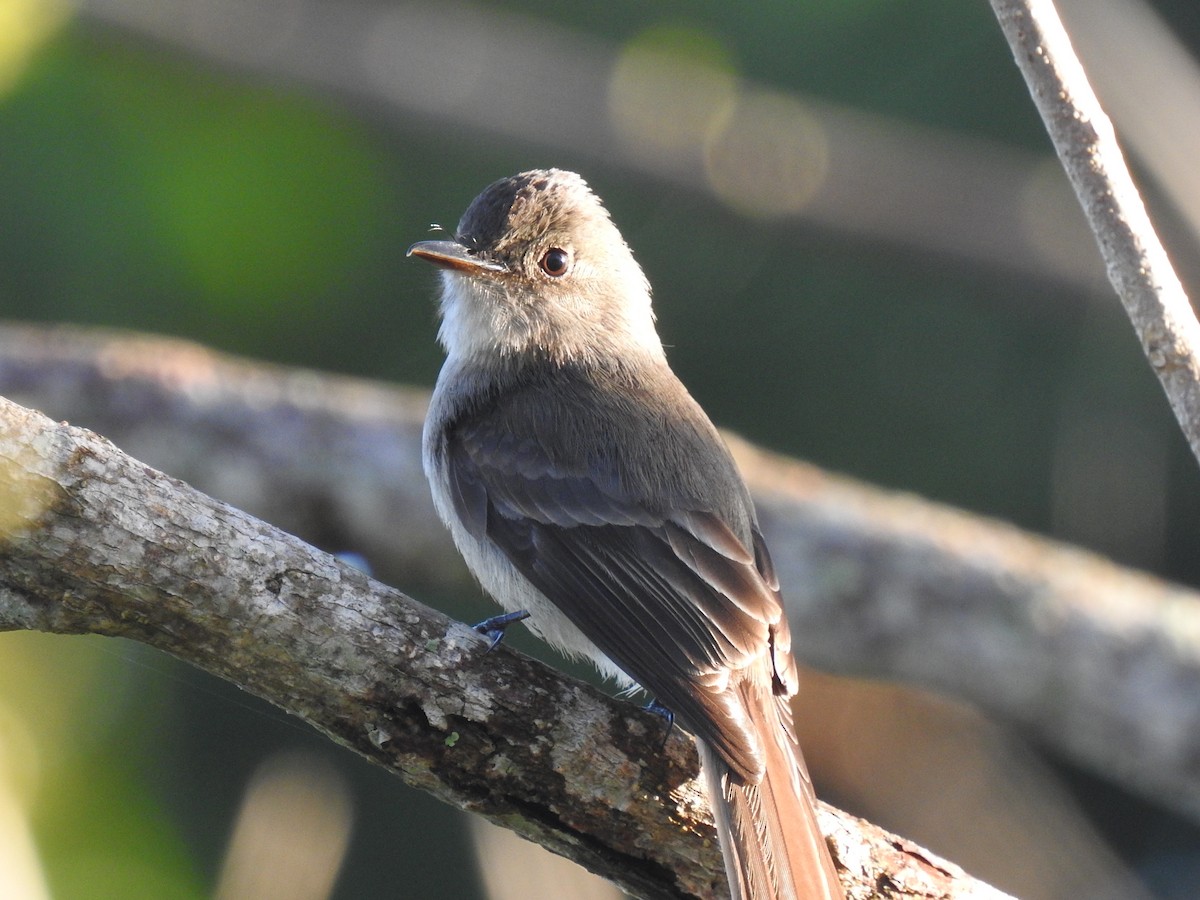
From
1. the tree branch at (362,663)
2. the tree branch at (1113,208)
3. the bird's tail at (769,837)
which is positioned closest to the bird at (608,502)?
the bird's tail at (769,837)

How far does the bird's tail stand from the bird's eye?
6.72 feet

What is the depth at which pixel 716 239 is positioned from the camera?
776 centimetres

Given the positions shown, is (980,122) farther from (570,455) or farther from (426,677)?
(426,677)

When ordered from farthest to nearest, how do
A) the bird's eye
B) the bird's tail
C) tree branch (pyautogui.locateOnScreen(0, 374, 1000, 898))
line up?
1. the bird's eye
2. the bird's tail
3. tree branch (pyautogui.locateOnScreen(0, 374, 1000, 898))

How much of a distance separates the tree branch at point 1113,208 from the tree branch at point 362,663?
1314mm

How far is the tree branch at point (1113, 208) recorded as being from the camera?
2914mm

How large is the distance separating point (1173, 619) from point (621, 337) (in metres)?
2.81

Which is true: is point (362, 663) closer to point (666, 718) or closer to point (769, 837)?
point (666, 718)

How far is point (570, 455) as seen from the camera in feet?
13.4

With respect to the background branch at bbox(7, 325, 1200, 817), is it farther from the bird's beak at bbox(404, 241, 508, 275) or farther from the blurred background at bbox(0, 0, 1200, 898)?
the bird's beak at bbox(404, 241, 508, 275)

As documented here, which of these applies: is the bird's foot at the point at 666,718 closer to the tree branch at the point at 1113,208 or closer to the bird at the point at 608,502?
the bird at the point at 608,502

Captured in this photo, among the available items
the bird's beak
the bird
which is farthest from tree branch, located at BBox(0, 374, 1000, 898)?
the bird's beak

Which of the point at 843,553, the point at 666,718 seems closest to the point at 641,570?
the point at 666,718

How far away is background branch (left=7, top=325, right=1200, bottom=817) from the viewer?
574 centimetres
